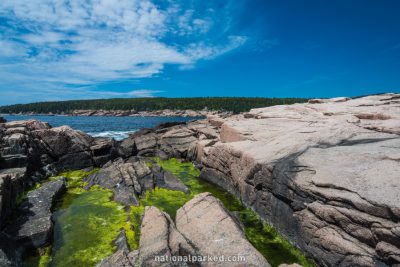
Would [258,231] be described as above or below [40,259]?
below

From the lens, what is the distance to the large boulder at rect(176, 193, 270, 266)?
10.0 metres

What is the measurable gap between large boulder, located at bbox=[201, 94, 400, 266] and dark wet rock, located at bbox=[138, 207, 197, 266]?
16.7 feet

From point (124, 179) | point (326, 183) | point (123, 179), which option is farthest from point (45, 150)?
point (326, 183)

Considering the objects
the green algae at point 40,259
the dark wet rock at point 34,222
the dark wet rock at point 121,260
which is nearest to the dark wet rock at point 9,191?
the dark wet rock at point 34,222

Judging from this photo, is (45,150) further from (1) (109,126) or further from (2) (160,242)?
(1) (109,126)

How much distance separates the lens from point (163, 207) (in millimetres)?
17375

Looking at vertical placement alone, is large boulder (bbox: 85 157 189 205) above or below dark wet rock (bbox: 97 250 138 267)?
below

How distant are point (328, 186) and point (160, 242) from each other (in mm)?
6834

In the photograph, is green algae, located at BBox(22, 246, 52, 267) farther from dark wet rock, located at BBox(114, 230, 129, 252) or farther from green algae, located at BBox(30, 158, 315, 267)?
dark wet rock, located at BBox(114, 230, 129, 252)

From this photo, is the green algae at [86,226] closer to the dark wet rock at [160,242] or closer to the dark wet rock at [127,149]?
the dark wet rock at [160,242]

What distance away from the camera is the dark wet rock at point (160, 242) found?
390 inches

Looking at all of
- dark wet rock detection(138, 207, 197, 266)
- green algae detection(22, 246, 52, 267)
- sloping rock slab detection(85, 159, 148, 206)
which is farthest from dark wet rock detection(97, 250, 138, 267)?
sloping rock slab detection(85, 159, 148, 206)

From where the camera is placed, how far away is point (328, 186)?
37.6 feet

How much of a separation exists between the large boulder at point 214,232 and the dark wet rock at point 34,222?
5994mm
